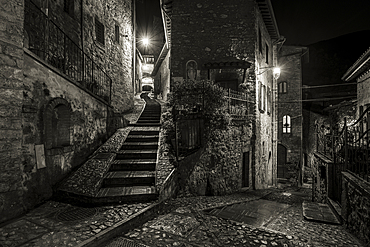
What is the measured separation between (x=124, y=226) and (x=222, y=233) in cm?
183

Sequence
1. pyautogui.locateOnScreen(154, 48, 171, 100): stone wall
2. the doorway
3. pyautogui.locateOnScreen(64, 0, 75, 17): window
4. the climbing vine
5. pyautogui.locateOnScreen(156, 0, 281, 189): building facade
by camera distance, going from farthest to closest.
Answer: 1. pyautogui.locateOnScreen(154, 48, 171, 100): stone wall
2. pyautogui.locateOnScreen(156, 0, 281, 189): building facade
3. the doorway
4. pyautogui.locateOnScreen(64, 0, 75, 17): window
5. the climbing vine

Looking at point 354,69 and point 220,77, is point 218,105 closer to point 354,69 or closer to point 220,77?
point 220,77

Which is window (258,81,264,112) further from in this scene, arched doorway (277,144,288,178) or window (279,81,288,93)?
arched doorway (277,144,288,178)

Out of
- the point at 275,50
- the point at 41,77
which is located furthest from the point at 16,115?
the point at 275,50

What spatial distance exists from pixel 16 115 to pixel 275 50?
688 inches

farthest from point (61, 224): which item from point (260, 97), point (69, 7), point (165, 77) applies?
point (165, 77)

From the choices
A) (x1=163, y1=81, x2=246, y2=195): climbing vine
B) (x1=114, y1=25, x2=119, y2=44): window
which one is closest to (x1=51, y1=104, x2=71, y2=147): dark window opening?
(x1=163, y1=81, x2=246, y2=195): climbing vine

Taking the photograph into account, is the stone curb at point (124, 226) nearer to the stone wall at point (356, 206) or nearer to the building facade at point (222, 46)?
the stone wall at point (356, 206)

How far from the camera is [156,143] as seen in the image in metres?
7.04

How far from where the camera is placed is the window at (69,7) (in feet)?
27.9

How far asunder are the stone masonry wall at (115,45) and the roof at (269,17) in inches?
342

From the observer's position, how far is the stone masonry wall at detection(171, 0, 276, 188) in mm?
11133

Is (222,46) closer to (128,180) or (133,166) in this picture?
(133,166)

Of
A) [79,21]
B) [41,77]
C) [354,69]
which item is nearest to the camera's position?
[41,77]
